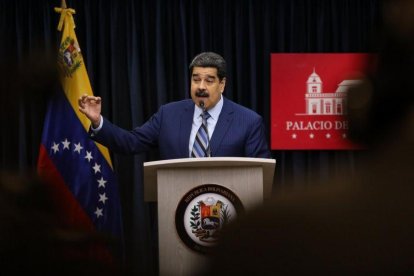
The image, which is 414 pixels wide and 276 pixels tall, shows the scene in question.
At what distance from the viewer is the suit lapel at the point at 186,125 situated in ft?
12.2

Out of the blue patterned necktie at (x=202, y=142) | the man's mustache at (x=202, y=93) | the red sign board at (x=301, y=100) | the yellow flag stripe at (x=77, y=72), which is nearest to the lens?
the blue patterned necktie at (x=202, y=142)

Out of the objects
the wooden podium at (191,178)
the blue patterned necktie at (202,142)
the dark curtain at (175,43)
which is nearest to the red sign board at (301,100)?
the dark curtain at (175,43)

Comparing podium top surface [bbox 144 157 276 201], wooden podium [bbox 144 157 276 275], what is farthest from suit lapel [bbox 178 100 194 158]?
wooden podium [bbox 144 157 276 275]

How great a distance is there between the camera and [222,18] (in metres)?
5.74

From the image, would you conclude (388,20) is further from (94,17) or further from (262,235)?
(94,17)

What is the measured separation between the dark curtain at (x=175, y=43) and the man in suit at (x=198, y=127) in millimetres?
1698

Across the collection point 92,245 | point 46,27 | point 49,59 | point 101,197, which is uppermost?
point 46,27

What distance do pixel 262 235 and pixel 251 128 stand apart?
322 cm

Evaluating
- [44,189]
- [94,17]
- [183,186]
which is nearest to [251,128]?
[183,186]

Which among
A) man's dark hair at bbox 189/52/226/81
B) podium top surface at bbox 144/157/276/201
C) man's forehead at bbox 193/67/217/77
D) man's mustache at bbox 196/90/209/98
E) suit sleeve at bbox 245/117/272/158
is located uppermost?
man's dark hair at bbox 189/52/226/81

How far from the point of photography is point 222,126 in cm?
377

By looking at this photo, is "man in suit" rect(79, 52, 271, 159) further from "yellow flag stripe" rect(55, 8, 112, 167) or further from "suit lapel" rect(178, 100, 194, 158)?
"yellow flag stripe" rect(55, 8, 112, 167)

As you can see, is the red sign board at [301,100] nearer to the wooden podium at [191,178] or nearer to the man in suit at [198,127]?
the man in suit at [198,127]

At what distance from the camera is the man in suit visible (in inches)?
146
